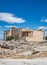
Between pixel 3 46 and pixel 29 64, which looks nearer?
pixel 29 64

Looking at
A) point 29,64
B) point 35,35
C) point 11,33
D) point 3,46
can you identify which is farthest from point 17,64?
point 11,33

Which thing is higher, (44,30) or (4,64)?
(44,30)

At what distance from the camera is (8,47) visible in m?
32.2

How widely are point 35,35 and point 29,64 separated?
46.2m

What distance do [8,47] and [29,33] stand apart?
31.3 m

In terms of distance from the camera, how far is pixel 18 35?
62094mm

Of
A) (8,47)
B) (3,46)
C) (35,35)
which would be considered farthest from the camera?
(35,35)

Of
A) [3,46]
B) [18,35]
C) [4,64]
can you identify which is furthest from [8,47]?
[18,35]

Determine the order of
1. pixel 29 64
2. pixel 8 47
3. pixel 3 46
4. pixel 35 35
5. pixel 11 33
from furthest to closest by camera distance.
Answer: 1. pixel 11 33
2. pixel 35 35
3. pixel 3 46
4. pixel 8 47
5. pixel 29 64

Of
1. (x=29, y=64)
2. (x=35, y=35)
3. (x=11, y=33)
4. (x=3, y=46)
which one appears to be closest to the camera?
(x=29, y=64)

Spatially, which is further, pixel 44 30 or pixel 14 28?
pixel 44 30

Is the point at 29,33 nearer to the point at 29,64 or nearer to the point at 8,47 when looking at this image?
the point at 8,47

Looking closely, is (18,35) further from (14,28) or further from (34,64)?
(34,64)

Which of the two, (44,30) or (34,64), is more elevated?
(44,30)
